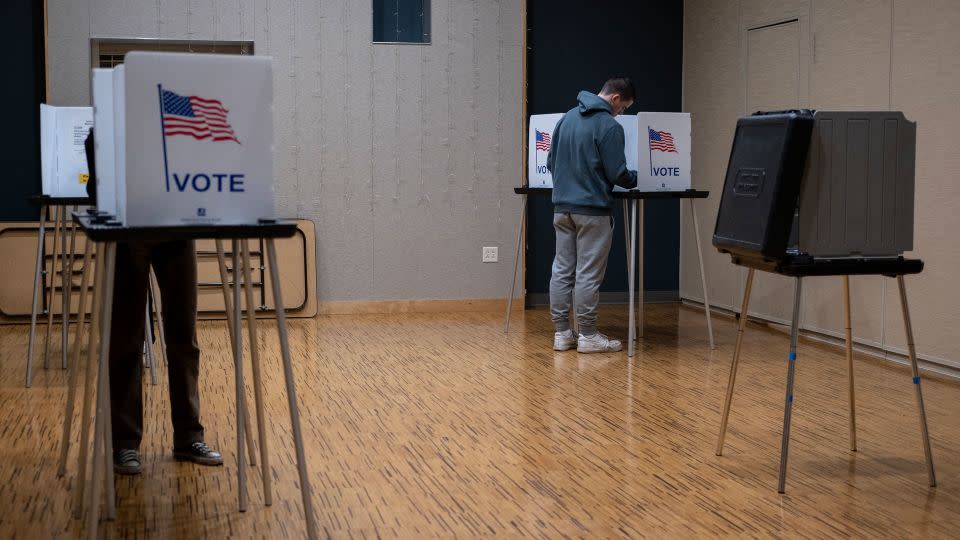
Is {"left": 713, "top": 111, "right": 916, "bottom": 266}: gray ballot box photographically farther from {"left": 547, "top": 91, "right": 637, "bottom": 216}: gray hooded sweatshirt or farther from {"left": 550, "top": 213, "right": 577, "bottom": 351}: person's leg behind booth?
{"left": 550, "top": 213, "right": 577, "bottom": 351}: person's leg behind booth

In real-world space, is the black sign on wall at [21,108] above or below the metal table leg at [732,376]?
above

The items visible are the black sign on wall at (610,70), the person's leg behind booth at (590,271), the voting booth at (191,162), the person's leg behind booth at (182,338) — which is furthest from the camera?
the black sign on wall at (610,70)

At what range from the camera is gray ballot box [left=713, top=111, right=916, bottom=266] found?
323 cm

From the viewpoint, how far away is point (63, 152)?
5.31 meters

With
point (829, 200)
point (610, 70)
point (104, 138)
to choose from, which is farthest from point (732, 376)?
point (610, 70)

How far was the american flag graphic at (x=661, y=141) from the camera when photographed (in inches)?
235

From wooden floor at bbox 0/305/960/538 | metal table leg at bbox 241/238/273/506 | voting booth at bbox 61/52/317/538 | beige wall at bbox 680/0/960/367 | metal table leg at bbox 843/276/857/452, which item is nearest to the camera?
voting booth at bbox 61/52/317/538

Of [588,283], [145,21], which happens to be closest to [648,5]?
[588,283]

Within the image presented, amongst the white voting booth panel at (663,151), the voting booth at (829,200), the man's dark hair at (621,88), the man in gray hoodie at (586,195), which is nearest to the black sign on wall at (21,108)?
the man in gray hoodie at (586,195)

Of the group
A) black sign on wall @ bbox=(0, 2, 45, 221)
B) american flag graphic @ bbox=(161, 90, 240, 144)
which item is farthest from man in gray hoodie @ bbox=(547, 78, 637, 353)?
black sign on wall @ bbox=(0, 2, 45, 221)

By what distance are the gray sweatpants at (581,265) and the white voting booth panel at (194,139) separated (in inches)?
129

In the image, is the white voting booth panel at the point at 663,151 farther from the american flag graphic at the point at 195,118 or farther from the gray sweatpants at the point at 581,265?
the american flag graphic at the point at 195,118

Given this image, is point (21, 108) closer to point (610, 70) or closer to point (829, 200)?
point (610, 70)

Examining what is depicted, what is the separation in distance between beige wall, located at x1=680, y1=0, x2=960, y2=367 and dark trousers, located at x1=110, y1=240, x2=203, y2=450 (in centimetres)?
369
